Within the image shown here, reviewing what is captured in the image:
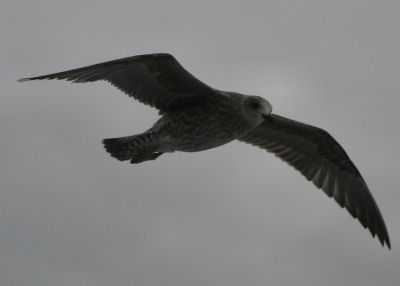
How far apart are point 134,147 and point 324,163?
455cm

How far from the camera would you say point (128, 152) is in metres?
13.0

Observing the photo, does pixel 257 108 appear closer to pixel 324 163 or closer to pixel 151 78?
pixel 151 78

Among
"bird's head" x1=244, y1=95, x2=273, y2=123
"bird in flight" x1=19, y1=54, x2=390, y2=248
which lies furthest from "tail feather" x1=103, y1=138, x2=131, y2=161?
"bird's head" x1=244, y1=95, x2=273, y2=123

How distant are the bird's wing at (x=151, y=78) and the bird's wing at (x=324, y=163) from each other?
2.58 metres

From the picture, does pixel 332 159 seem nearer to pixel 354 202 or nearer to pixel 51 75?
pixel 354 202

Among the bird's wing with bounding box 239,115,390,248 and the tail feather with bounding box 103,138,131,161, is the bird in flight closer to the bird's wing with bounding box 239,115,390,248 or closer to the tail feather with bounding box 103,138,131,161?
the tail feather with bounding box 103,138,131,161

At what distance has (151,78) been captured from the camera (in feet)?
40.6

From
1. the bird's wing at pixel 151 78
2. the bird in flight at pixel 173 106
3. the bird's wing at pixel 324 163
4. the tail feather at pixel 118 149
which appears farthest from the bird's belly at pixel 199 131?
the bird's wing at pixel 324 163

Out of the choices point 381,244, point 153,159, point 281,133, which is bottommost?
point 381,244

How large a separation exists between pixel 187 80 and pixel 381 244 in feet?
17.6

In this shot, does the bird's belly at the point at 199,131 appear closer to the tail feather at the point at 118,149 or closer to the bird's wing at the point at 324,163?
the tail feather at the point at 118,149

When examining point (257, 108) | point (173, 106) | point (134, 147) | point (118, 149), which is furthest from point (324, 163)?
point (118, 149)

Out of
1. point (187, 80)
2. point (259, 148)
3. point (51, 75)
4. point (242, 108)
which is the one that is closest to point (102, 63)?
point (51, 75)

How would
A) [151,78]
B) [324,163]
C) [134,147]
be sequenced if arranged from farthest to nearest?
1. [324,163]
2. [134,147]
3. [151,78]
